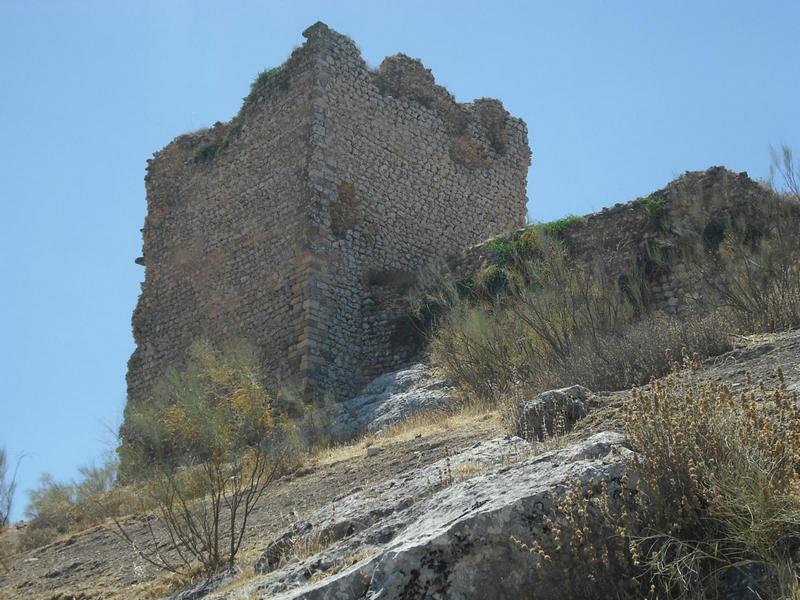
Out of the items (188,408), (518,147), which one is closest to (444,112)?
(518,147)

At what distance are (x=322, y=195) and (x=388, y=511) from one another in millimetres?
9350

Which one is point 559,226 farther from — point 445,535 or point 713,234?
point 445,535

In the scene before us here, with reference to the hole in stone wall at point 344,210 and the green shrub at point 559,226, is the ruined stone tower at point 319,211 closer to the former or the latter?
the hole in stone wall at point 344,210

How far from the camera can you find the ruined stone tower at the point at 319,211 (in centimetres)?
1397

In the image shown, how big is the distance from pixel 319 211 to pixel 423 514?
969 cm

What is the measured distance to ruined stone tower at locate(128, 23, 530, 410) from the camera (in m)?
14.0

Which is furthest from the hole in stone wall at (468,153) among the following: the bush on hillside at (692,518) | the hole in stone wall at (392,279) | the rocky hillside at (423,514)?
the bush on hillside at (692,518)

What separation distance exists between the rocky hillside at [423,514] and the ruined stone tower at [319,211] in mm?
4199

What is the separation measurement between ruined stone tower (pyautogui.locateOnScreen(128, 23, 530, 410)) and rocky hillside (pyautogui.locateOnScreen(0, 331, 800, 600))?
13.8 ft

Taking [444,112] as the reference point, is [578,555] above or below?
below

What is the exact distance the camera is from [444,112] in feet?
54.3

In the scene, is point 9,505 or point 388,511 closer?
point 388,511

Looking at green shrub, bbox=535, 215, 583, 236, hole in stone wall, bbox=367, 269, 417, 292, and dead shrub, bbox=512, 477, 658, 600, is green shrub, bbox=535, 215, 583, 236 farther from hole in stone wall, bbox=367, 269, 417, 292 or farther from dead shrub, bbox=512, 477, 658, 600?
dead shrub, bbox=512, 477, 658, 600

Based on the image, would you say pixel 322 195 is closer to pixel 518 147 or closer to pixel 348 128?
pixel 348 128
